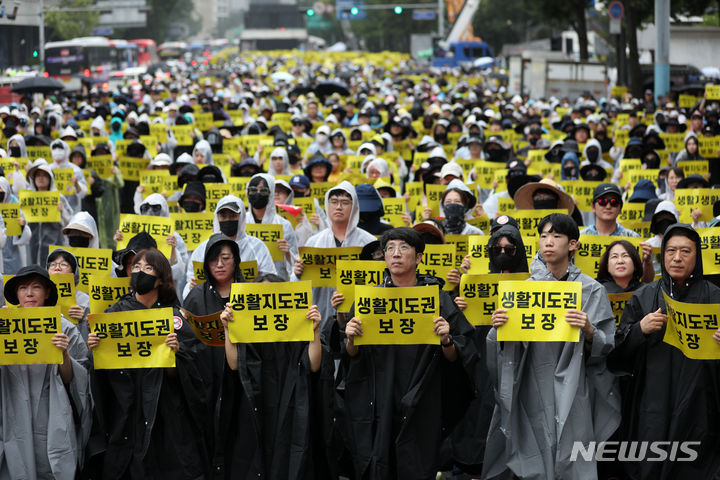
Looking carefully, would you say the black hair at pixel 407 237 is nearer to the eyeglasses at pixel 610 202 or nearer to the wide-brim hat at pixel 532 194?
the eyeglasses at pixel 610 202

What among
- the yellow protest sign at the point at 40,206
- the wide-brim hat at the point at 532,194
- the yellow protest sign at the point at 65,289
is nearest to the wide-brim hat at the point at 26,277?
the yellow protest sign at the point at 65,289

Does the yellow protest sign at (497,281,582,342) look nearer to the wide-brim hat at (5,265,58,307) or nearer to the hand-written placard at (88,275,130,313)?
the wide-brim hat at (5,265,58,307)

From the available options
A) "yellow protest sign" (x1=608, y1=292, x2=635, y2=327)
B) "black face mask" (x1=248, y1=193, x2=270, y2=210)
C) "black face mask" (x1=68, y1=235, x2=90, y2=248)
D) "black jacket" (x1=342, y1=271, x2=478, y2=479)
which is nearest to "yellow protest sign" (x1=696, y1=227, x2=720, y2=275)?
"yellow protest sign" (x1=608, y1=292, x2=635, y2=327)

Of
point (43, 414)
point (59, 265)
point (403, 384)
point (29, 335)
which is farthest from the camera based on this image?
point (59, 265)

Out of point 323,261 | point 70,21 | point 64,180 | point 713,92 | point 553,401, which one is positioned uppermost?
point 70,21

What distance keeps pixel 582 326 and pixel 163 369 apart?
2.30m

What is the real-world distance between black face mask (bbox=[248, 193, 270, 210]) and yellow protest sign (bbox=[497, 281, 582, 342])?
396 cm

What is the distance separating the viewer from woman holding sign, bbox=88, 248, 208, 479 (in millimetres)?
6344

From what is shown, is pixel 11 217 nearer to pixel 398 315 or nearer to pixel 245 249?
pixel 245 249

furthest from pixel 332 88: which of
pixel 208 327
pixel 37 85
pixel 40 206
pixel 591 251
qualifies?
pixel 208 327

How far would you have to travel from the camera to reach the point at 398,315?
6.27 meters

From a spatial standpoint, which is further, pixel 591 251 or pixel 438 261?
pixel 591 251

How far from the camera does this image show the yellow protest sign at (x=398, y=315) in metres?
6.26

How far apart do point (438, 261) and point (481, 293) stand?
3.36ft
